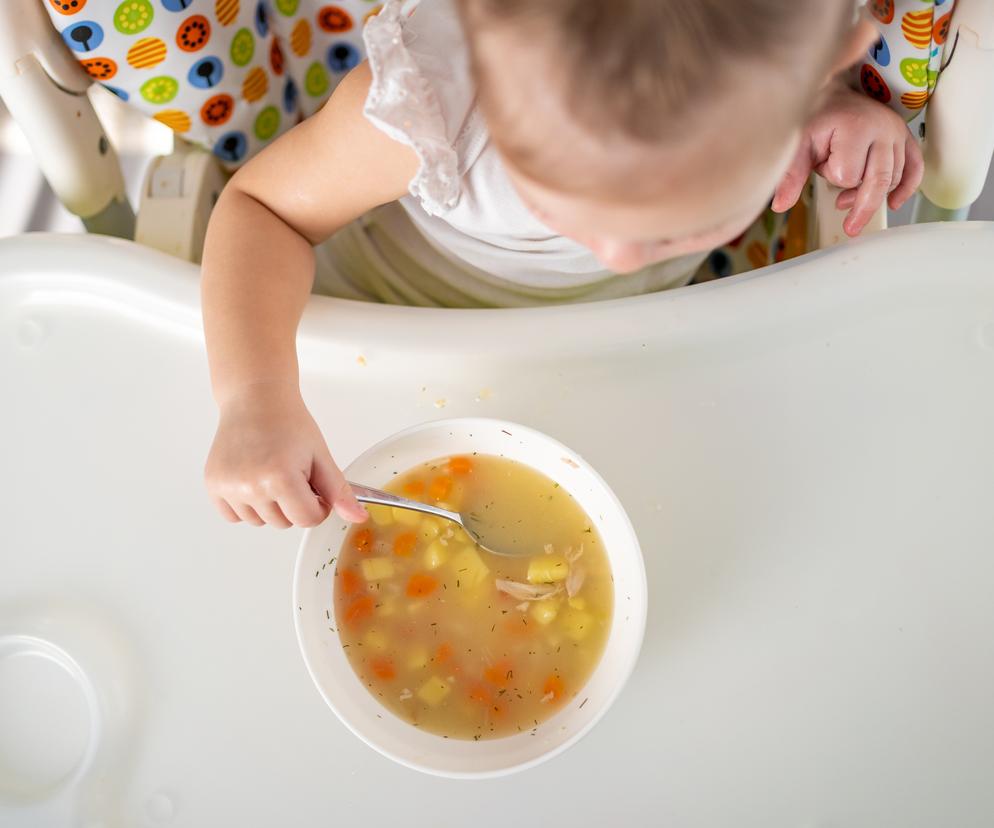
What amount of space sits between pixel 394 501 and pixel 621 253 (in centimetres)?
23

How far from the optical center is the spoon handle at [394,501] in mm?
643

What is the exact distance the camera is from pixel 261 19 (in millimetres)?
812

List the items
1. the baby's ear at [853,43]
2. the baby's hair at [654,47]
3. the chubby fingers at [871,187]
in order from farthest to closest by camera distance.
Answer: the chubby fingers at [871,187], the baby's ear at [853,43], the baby's hair at [654,47]

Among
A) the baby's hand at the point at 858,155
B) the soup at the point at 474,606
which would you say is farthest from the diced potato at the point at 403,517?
the baby's hand at the point at 858,155

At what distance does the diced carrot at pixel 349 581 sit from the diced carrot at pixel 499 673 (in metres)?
0.11

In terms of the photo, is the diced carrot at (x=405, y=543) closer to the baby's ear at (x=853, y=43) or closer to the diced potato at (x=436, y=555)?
the diced potato at (x=436, y=555)

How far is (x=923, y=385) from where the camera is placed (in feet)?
2.37

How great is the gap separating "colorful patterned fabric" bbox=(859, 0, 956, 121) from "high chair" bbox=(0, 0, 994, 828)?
0.02m

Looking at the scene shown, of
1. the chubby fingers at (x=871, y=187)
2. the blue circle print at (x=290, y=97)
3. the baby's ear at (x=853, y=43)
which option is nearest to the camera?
the baby's ear at (x=853, y=43)

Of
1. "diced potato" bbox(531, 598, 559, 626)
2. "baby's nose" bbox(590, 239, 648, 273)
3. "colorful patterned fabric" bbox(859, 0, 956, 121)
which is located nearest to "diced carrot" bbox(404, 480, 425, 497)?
"diced potato" bbox(531, 598, 559, 626)

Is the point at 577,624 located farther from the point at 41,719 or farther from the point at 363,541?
the point at 41,719

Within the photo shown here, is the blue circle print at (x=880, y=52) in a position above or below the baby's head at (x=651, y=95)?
below

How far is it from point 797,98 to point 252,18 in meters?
0.51

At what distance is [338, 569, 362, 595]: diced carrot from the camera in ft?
2.17
